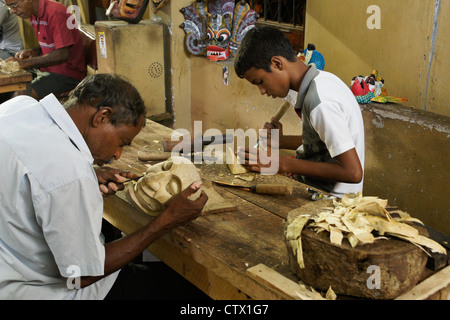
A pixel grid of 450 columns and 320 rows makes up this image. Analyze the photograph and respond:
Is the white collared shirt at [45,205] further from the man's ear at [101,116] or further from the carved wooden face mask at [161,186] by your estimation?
the carved wooden face mask at [161,186]

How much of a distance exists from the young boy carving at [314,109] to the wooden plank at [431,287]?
2.49ft

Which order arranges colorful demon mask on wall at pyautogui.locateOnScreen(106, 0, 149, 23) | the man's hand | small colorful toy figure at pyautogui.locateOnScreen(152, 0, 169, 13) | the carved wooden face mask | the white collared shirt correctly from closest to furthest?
the white collared shirt
the carved wooden face mask
the man's hand
colorful demon mask on wall at pyautogui.locateOnScreen(106, 0, 149, 23)
small colorful toy figure at pyautogui.locateOnScreen(152, 0, 169, 13)

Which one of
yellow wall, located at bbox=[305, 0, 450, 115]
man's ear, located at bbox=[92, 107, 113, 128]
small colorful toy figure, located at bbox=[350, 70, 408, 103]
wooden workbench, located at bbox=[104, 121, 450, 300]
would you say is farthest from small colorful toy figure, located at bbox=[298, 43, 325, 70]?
man's ear, located at bbox=[92, 107, 113, 128]

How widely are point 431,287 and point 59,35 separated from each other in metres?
4.83

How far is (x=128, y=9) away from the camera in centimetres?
484

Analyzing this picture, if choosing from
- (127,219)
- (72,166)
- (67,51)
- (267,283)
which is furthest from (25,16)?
(267,283)

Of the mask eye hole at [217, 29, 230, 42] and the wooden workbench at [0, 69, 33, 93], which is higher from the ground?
the mask eye hole at [217, 29, 230, 42]

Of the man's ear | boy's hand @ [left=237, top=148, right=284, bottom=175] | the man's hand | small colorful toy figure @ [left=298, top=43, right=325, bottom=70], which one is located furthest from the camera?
small colorful toy figure @ [left=298, top=43, right=325, bottom=70]

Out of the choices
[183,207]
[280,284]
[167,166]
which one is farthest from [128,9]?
[280,284]

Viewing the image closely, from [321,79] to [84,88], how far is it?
1209 mm

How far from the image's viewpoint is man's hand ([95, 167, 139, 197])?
2.38 metres

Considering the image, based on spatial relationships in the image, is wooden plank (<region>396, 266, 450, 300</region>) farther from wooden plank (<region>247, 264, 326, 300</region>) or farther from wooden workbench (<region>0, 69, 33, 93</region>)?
wooden workbench (<region>0, 69, 33, 93</region>)

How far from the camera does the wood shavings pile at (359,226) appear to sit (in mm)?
1504

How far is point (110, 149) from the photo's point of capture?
76.3 inches
